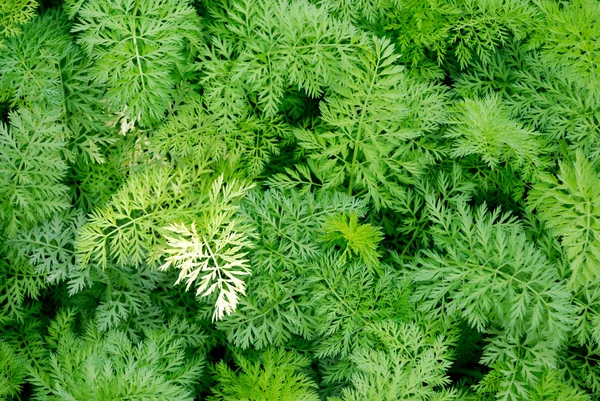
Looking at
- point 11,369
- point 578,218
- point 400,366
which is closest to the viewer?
point 578,218

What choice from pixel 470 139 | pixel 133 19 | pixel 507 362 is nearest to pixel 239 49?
pixel 133 19

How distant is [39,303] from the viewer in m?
2.74

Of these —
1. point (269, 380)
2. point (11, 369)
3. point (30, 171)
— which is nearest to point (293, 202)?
point (269, 380)

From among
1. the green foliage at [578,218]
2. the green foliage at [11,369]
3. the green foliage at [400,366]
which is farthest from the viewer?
the green foliage at [11,369]

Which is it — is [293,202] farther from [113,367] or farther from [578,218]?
[578,218]

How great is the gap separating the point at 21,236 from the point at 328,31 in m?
1.52

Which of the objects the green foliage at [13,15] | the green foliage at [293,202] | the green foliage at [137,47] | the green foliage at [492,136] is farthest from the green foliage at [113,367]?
the green foliage at [492,136]

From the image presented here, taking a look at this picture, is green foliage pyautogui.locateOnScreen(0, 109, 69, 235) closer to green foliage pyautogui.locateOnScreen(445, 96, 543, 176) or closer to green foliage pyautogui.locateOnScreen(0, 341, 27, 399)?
green foliage pyautogui.locateOnScreen(0, 341, 27, 399)

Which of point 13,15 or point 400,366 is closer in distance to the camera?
point 400,366

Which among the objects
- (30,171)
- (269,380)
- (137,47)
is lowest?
(269,380)

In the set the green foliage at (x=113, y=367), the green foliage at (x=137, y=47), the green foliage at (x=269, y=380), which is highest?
the green foliage at (x=137, y=47)

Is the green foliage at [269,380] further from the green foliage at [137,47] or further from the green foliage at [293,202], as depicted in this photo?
the green foliage at [137,47]

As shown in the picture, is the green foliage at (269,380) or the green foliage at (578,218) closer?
the green foliage at (578,218)

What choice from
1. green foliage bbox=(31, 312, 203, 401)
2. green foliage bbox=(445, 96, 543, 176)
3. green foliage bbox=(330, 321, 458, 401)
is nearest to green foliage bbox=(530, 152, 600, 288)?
green foliage bbox=(445, 96, 543, 176)
